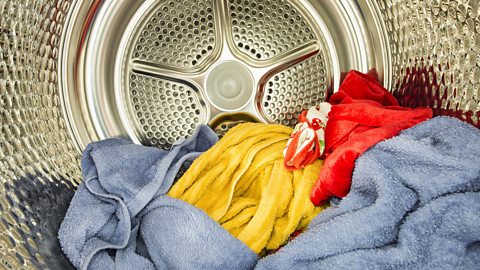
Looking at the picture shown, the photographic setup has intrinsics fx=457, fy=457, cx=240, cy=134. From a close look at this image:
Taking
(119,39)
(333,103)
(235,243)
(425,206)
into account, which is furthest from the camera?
(119,39)

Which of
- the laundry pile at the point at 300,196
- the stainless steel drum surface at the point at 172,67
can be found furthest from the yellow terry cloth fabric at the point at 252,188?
the stainless steel drum surface at the point at 172,67

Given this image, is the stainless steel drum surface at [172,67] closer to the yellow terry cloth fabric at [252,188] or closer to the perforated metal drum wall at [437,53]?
the perforated metal drum wall at [437,53]

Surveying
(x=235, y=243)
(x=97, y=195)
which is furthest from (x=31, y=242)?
(x=235, y=243)

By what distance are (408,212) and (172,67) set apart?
52cm

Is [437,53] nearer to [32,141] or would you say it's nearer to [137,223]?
[137,223]

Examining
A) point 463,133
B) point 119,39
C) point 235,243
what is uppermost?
point 119,39

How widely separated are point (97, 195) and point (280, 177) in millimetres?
266

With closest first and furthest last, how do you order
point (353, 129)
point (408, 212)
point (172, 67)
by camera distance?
point (408, 212), point (353, 129), point (172, 67)

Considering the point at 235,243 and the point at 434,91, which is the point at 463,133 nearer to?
the point at 434,91

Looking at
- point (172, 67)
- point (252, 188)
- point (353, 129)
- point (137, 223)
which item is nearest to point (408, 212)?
point (353, 129)

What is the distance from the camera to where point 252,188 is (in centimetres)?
70

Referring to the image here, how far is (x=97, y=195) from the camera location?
0.66 m

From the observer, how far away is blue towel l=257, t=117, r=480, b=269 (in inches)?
18.0

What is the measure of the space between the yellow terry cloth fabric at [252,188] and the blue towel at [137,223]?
36 mm
